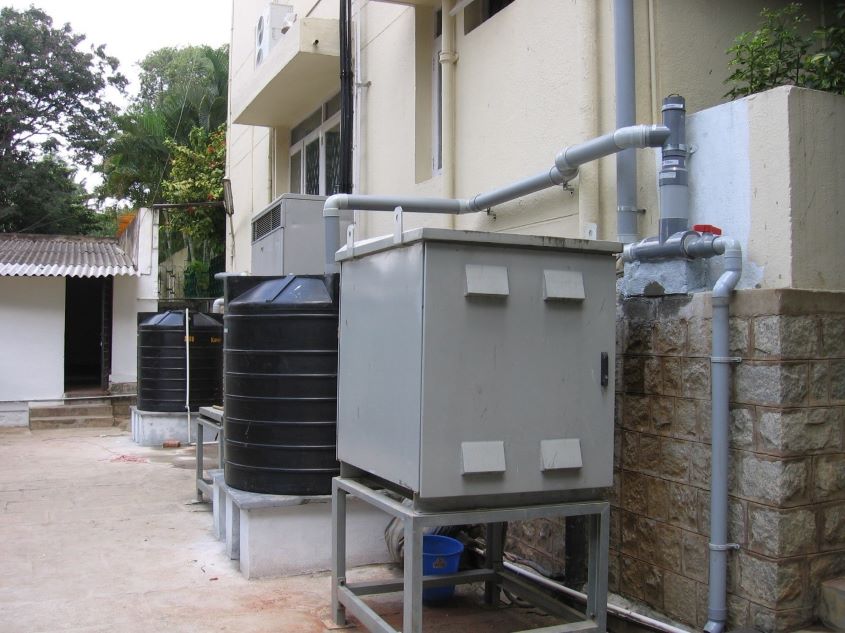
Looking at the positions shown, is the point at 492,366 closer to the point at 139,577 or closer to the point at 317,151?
the point at 139,577

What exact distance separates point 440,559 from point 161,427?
8093mm

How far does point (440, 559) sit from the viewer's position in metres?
4.77

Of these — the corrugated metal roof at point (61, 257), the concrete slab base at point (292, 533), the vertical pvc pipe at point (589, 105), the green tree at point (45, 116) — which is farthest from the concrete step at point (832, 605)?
the green tree at point (45, 116)

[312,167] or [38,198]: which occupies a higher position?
[38,198]

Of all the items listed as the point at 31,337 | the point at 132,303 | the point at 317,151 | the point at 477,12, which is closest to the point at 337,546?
the point at 477,12

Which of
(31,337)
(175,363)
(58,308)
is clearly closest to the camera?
(175,363)

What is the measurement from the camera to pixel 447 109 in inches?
250

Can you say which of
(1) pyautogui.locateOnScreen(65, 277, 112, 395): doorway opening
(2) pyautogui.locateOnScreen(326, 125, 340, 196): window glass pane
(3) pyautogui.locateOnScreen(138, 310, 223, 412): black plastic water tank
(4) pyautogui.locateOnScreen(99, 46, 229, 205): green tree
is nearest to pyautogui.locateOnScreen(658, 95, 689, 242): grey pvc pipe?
(2) pyautogui.locateOnScreen(326, 125, 340, 196): window glass pane

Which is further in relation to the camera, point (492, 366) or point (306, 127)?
point (306, 127)

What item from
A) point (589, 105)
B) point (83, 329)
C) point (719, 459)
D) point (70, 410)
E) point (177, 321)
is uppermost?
point (589, 105)

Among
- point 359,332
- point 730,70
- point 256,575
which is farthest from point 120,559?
point 730,70

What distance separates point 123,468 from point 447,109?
6207 mm

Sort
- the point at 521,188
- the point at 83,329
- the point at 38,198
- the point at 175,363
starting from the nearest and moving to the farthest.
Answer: the point at 521,188, the point at 175,363, the point at 83,329, the point at 38,198

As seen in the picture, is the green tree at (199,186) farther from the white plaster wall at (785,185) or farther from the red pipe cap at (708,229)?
the white plaster wall at (785,185)
